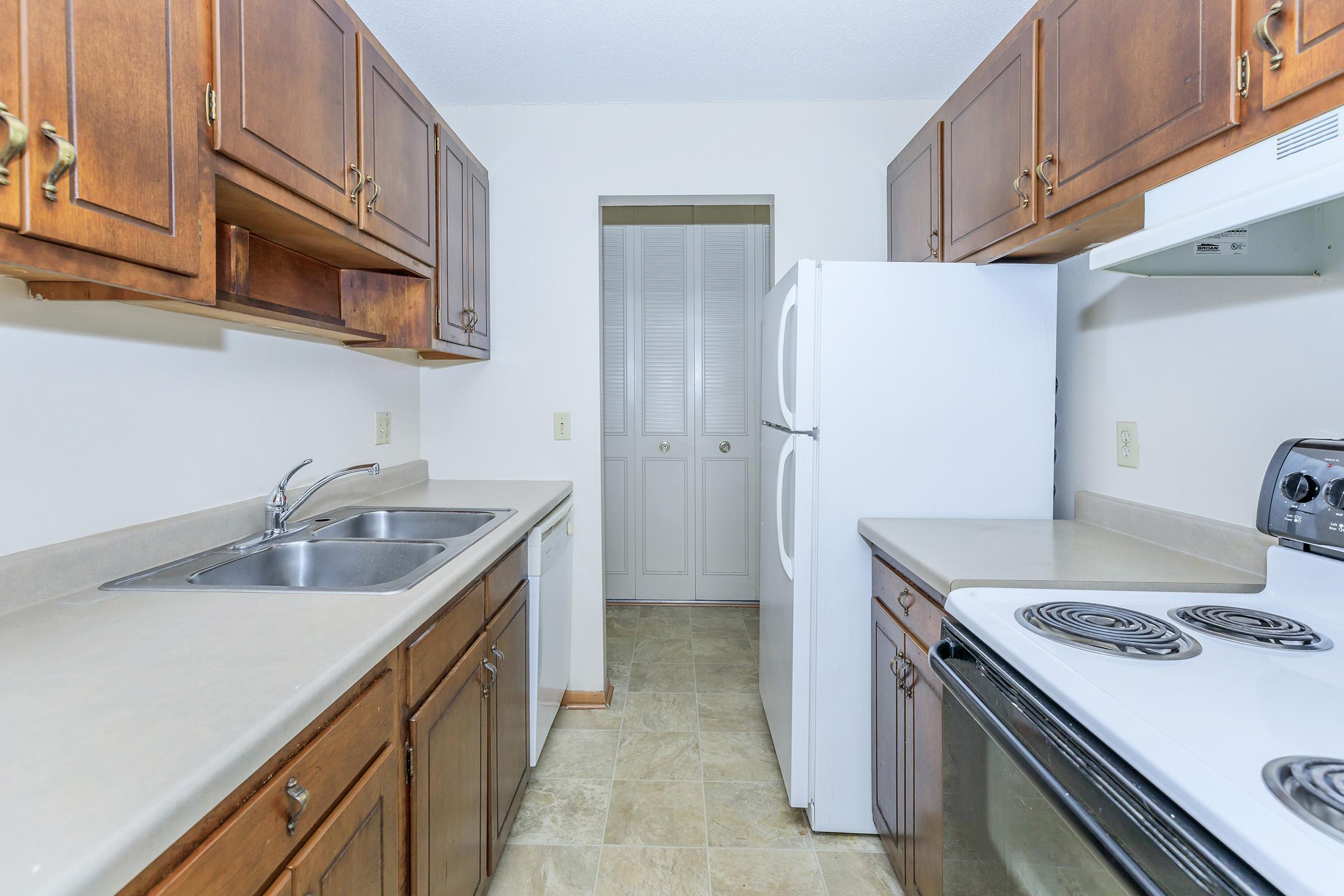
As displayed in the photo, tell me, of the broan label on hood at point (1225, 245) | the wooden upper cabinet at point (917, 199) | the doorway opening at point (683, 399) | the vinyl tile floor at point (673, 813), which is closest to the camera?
the broan label on hood at point (1225, 245)

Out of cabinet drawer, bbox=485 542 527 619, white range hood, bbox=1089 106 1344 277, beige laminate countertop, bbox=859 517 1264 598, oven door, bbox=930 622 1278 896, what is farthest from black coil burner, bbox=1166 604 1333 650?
cabinet drawer, bbox=485 542 527 619

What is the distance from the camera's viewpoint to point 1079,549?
143cm

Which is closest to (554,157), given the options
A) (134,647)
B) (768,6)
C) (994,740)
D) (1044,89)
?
(768,6)

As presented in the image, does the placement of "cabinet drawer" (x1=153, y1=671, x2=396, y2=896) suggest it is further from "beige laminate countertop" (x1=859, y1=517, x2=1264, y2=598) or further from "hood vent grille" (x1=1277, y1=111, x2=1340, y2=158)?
"hood vent grille" (x1=1277, y1=111, x2=1340, y2=158)

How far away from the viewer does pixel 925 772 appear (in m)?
1.38

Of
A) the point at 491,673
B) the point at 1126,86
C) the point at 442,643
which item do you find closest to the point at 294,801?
the point at 442,643

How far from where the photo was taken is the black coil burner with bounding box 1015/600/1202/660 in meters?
0.86

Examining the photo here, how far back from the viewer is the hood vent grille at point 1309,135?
0.76 meters

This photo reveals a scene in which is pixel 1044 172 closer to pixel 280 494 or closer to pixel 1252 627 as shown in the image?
pixel 1252 627

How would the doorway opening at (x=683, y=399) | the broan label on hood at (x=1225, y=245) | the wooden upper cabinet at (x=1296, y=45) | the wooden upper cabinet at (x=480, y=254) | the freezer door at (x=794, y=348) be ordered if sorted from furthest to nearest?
1. the doorway opening at (x=683, y=399)
2. the wooden upper cabinet at (x=480, y=254)
3. the freezer door at (x=794, y=348)
4. the broan label on hood at (x=1225, y=245)
5. the wooden upper cabinet at (x=1296, y=45)

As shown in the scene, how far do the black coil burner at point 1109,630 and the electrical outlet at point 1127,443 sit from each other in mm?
748

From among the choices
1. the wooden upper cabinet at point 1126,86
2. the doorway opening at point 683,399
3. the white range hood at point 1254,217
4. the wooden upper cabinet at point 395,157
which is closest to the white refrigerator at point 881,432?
the wooden upper cabinet at point 1126,86

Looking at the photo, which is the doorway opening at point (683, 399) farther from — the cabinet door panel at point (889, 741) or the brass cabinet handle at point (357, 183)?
the brass cabinet handle at point (357, 183)

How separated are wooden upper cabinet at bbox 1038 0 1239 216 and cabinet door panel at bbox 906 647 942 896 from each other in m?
1.08
